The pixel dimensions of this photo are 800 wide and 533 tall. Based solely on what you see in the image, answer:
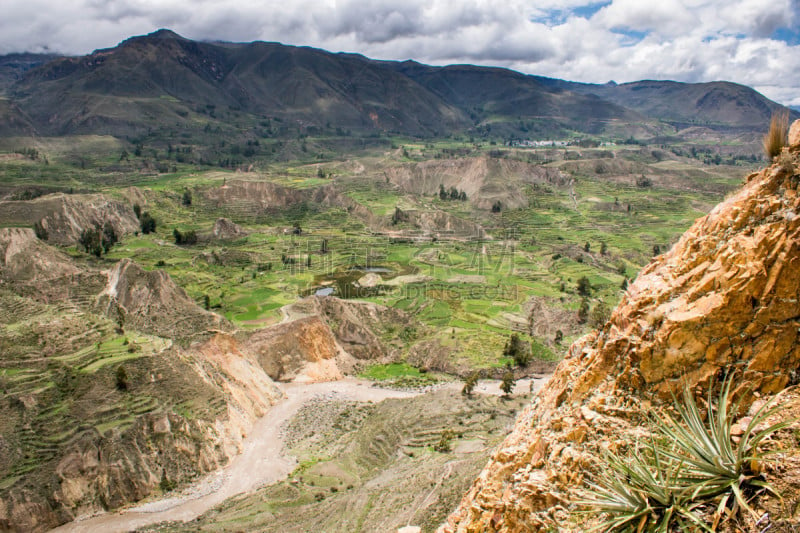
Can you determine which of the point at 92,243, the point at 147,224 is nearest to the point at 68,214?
the point at 147,224

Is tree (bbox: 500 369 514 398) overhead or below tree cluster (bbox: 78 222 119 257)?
below

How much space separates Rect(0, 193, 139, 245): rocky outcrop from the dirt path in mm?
61908

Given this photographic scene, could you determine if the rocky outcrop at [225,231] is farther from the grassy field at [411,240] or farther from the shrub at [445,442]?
the shrub at [445,442]

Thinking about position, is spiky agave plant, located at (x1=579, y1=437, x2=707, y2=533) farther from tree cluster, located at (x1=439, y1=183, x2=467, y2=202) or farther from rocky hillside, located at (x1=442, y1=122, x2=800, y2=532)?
tree cluster, located at (x1=439, y1=183, x2=467, y2=202)

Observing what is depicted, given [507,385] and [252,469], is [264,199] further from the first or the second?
[252,469]

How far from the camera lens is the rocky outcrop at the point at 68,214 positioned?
9081cm

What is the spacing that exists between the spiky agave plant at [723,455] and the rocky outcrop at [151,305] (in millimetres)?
49204

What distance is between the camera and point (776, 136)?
1271 centimetres

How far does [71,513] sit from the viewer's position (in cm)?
3406

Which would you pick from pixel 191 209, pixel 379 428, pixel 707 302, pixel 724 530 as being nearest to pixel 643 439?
pixel 724 530

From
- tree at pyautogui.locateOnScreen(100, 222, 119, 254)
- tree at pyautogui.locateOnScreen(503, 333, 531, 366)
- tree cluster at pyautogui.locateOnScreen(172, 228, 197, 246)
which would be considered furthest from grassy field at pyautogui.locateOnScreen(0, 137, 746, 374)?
tree cluster at pyautogui.locateOnScreen(172, 228, 197, 246)

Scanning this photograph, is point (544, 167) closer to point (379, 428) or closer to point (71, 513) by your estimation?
point (379, 428)

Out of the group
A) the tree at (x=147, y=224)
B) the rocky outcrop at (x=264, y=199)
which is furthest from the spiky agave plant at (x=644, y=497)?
the rocky outcrop at (x=264, y=199)

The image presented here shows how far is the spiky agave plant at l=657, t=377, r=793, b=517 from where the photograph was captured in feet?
30.1
